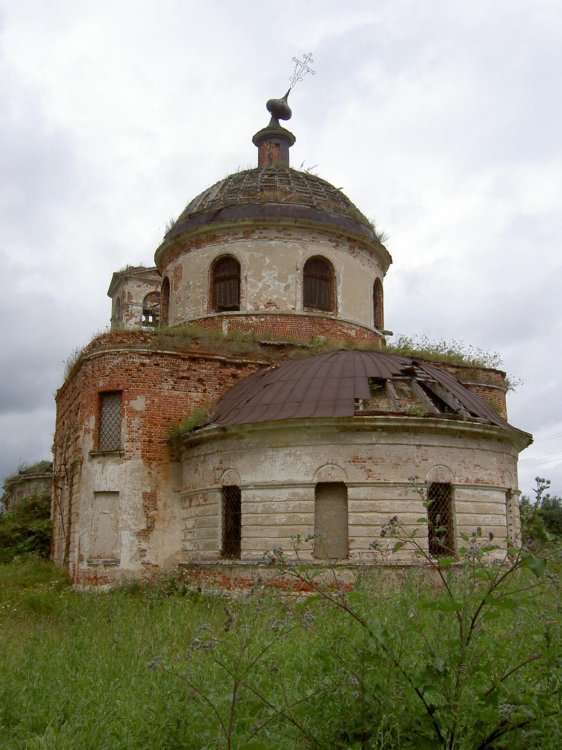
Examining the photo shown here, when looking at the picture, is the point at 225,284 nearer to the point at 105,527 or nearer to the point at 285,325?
the point at 285,325

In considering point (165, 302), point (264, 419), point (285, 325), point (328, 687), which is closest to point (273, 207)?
point (285, 325)

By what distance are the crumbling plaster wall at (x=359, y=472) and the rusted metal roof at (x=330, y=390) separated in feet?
0.89

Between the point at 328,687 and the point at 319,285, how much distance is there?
1420 centimetres

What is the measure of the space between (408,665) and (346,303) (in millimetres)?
13889

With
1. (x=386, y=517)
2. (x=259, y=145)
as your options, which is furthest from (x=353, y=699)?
(x=259, y=145)

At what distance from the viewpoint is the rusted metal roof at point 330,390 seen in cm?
1259

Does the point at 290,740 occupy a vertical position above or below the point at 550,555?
below

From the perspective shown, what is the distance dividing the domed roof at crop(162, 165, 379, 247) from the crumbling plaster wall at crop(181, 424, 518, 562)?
6.83 m

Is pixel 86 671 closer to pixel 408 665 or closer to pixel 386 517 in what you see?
pixel 408 665

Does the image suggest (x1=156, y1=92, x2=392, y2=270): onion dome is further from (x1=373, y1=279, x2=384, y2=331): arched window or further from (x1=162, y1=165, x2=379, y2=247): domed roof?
(x1=373, y1=279, x2=384, y2=331): arched window

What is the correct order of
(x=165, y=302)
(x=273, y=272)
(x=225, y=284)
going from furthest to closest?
(x=165, y=302) → (x=225, y=284) → (x=273, y=272)

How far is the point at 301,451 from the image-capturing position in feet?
41.1

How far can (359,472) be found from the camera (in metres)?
12.2

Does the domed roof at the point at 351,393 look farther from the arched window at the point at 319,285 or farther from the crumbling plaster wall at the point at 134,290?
the crumbling plaster wall at the point at 134,290
